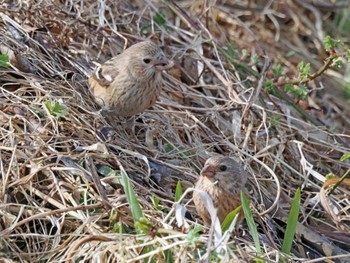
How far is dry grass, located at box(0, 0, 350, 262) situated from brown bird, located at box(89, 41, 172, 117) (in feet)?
0.41

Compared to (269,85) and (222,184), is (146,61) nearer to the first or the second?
(269,85)

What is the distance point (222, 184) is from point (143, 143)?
35.9 inches

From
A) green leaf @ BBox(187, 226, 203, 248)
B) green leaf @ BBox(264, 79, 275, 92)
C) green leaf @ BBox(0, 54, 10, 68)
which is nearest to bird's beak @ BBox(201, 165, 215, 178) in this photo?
green leaf @ BBox(187, 226, 203, 248)

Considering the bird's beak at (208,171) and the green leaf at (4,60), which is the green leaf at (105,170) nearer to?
the bird's beak at (208,171)

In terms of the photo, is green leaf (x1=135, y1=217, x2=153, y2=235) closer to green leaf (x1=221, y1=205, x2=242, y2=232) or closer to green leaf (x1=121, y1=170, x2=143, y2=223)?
green leaf (x1=121, y1=170, x2=143, y2=223)

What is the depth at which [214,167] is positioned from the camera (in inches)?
180

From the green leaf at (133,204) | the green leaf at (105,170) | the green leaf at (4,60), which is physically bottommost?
the green leaf at (105,170)

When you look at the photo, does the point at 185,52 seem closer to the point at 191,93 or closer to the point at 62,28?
the point at 191,93

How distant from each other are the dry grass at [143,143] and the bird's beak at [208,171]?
21cm

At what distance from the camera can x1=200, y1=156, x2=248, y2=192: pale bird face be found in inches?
178

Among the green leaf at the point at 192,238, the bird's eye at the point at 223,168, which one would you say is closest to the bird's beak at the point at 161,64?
the bird's eye at the point at 223,168

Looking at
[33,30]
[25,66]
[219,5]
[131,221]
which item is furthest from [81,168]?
[219,5]

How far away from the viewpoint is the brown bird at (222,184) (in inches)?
177

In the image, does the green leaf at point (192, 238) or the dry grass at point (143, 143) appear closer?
the green leaf at point (192, 238)
